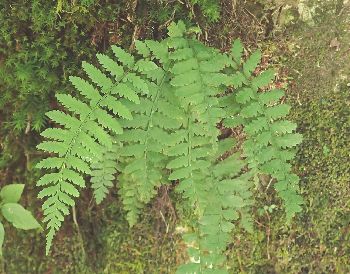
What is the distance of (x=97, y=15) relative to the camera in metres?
3.10

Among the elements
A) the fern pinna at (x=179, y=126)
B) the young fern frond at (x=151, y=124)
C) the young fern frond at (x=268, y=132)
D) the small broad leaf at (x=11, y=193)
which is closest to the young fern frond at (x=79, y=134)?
the fern pinna at (x=179, y=126)

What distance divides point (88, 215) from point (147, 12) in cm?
158

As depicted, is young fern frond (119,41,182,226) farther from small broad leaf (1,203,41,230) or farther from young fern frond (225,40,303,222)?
small broad leaf (1,203,41,230)

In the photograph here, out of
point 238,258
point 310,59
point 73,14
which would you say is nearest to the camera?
point 73,14

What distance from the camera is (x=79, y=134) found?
2.73 meters

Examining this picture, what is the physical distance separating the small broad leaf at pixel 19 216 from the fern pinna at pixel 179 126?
1.72 feet

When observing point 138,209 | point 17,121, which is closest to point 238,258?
point 138,209

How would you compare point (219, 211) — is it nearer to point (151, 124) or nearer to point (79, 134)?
point (151, 124)

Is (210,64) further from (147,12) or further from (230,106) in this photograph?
(147,12)

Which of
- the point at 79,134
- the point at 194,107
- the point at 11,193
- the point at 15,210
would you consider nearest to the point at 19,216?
the point at 15,210

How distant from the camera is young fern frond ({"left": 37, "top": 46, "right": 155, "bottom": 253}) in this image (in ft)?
8.79

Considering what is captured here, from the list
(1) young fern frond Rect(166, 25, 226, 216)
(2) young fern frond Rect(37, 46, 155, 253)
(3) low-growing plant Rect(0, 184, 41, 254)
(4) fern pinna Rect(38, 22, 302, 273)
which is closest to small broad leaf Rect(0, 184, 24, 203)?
(3) low-growing plant Rect(0, 184, 41, 254)

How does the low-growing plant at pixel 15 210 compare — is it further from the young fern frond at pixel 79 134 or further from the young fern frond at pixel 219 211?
the young fern frond at pixel 219 211

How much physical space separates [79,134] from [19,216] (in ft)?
3.33
